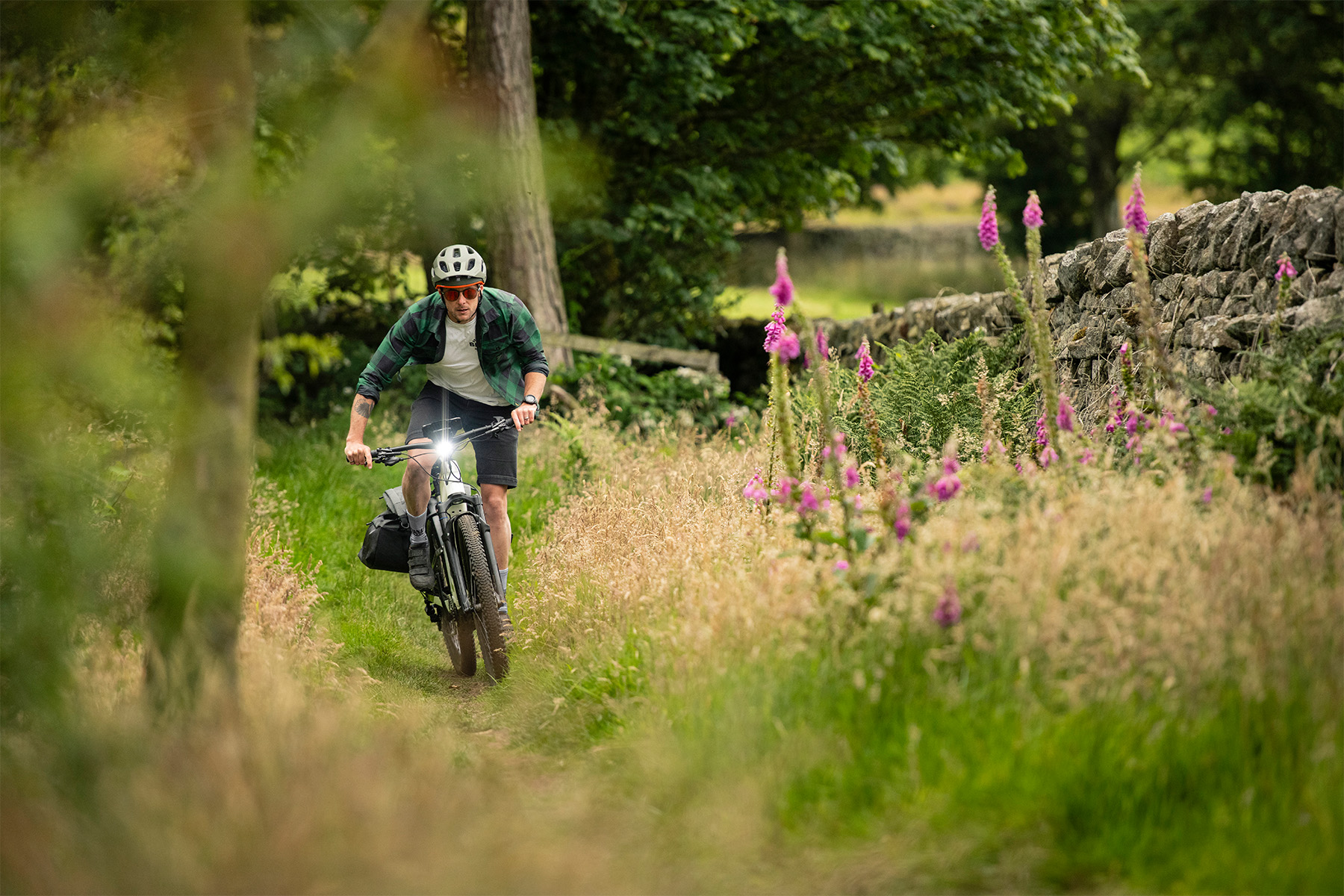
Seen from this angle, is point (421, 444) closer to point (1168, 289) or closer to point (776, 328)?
point (776, 328)

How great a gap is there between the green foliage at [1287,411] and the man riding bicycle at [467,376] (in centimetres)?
325

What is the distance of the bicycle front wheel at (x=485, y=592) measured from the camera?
19.4ft

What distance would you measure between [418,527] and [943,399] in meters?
3.25

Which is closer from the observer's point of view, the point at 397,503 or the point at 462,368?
the point at 462,368

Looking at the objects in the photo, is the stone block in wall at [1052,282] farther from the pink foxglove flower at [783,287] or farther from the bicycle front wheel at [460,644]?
the bicycle front wheel at [460,644]

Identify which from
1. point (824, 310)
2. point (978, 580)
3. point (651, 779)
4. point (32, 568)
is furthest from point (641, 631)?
point (824, 310)

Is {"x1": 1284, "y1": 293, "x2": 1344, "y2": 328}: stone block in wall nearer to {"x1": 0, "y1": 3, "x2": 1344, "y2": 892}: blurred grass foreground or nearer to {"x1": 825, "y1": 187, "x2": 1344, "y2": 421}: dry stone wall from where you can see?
{"x1": 825, "y1": 187, "x2": 1344, "y2": 421}: dry stone wall

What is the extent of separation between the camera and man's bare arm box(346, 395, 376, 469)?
5.65m

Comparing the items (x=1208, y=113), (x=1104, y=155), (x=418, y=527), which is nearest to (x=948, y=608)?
(x=418, y=527)

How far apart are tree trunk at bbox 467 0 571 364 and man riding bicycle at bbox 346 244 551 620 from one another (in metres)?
4.39

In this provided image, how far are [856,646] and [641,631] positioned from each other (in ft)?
4.58

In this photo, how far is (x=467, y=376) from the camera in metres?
6.29

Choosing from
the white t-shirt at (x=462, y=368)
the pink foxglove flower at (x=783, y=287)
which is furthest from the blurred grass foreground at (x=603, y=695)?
the white t-shirt at (x=462, y=368)

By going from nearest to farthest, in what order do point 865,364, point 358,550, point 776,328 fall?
1. point 776,328
2. point 865,364
3. point 358,550
